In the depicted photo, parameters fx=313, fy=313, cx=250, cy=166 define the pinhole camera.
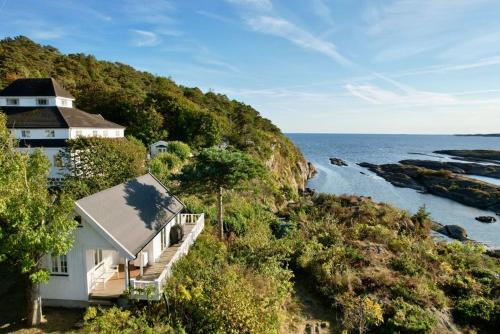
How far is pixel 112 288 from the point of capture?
41.2 feet

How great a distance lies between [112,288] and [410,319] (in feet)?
39.0

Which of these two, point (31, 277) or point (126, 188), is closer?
point (31, 277)

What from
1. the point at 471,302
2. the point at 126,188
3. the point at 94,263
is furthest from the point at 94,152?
the point at 471,302

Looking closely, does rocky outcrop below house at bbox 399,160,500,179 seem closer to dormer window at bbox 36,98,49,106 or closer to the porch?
the porch

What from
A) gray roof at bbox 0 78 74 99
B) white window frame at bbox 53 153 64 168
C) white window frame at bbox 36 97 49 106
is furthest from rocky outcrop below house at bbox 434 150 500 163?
white window frame at bbox 36 97 49 106

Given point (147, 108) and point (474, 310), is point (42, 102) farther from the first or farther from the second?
point (474, 310)

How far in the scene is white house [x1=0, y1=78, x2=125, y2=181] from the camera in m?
28.4

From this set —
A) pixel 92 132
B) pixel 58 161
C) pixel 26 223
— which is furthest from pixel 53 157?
pixel 26 223

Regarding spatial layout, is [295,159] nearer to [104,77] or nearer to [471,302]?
[104,77]

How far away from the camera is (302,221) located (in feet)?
82.5

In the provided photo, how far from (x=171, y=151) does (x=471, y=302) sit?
1249 inches

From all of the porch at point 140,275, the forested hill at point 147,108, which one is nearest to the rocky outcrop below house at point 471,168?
the forested hill at point 147,108

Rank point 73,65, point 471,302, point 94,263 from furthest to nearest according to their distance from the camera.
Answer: point 73,65, point 471,302, point 94,263

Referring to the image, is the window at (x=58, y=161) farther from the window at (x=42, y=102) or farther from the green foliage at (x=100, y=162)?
the window at (x=42, y=102)
